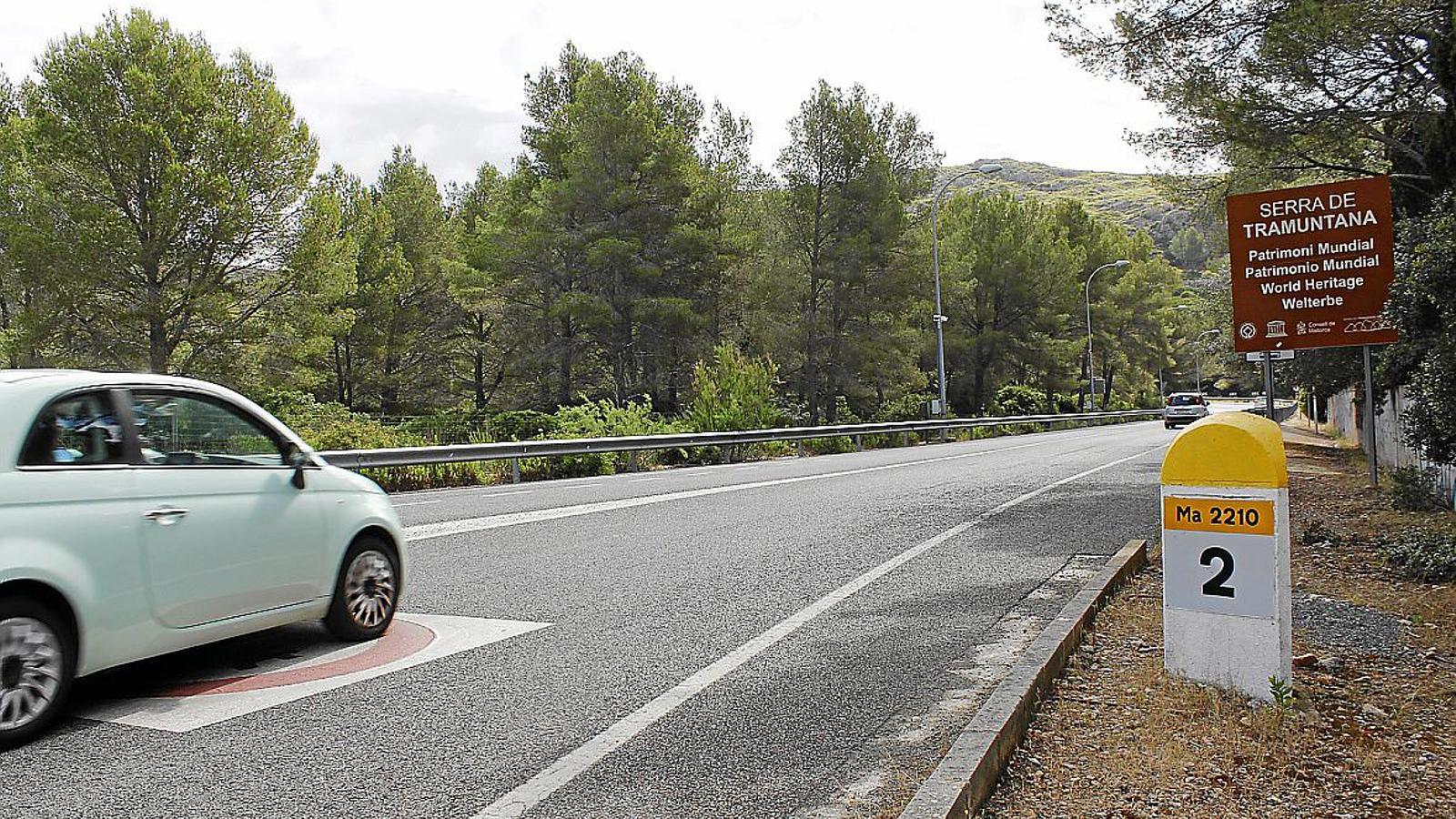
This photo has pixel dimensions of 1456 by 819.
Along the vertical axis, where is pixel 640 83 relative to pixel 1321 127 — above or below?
above

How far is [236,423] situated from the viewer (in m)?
5.70

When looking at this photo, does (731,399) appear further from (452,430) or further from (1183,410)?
(1183,410)

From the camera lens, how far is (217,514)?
5250mm

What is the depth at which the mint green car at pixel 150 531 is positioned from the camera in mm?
4398

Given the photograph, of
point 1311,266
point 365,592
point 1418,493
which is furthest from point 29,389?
point 1418,493

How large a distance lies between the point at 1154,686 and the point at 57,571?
4966 millimetres

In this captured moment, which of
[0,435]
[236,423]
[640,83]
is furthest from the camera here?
[640,83]

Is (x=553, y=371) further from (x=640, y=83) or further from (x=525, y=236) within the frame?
(x=640, y=83)

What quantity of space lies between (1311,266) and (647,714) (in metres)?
10.1

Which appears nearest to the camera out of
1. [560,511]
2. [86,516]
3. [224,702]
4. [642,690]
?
[86,516]

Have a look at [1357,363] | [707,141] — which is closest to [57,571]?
[1357,363]

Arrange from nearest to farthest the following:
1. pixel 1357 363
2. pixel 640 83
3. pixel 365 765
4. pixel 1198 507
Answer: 1. pixel 365 765
2. pixel 1198 507
3. pixel 1357 363
4. pixel 640 83

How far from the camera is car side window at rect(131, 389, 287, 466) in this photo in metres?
5.11

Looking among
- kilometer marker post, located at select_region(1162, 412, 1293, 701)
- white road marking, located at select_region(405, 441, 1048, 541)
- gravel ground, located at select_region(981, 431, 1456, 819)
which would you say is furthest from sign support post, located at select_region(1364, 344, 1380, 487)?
kilometer marker post, located at select_region(1162, 412, 1293, 701)
